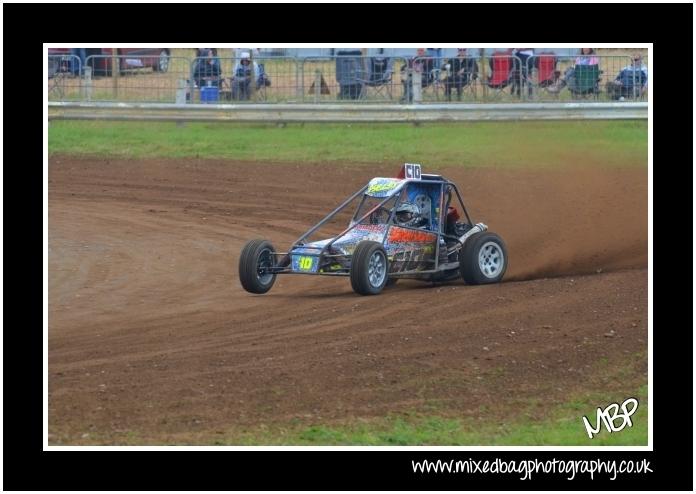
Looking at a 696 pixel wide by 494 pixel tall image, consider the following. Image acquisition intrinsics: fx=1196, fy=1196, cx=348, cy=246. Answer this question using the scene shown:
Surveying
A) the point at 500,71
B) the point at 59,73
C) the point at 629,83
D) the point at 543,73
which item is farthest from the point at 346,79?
the point at 59,73

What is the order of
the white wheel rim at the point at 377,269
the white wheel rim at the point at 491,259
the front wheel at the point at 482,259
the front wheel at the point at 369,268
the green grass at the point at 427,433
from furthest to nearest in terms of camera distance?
the white wheel rim at the point at 491,259, the front wheel at the point at 482,259, the white wheel rim at the point at 377,269, the front wheel at the point at 369,268, the green grass at the point at 427,433

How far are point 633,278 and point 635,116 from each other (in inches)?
429

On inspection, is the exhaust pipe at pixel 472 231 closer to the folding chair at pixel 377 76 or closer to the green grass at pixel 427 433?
the green grass at pixel 427 433

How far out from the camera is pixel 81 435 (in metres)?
8.26

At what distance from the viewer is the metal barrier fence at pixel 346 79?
899 inches

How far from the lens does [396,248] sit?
13.0m

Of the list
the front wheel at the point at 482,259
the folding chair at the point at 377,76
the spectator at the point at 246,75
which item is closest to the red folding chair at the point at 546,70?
the folding chair at the point at 377,76

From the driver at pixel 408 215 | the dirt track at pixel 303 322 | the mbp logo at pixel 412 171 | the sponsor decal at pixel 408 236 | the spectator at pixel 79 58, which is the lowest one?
the dirt track at pixel 303 322

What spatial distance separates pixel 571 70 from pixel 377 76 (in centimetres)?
374

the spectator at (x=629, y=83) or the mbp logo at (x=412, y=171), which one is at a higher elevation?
the spectator at (x=629, y=83)

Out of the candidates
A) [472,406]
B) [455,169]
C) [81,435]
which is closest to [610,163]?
[455,169]

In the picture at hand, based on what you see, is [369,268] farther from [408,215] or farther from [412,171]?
[412,171]

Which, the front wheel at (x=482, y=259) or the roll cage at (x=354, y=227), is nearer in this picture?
the roll cage at (x=354, y=227)

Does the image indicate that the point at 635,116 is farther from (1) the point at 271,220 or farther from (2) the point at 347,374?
(2) the point at 347,374
